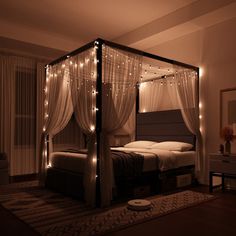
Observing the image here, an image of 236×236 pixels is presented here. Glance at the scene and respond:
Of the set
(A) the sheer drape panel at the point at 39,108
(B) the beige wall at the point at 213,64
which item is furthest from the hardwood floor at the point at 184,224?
(A) the sheer drape panel at the point at 39,108

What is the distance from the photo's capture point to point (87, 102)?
357 cm

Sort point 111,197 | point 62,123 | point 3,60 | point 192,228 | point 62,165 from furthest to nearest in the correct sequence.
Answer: point 3,60 → point 62,123 → point 62,165 → point 111,197 → point 192,228

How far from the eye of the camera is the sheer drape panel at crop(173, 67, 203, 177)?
482 centimetres

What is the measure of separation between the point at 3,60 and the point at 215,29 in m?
4.40

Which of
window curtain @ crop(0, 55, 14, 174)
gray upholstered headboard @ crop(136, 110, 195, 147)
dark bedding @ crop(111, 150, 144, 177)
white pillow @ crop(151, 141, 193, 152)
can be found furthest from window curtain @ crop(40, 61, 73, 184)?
gray upholstered headboard @ crop(136, 110, 195, 147)

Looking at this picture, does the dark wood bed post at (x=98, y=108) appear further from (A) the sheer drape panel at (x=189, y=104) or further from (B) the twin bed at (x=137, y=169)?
(A) the sheer drape panel at (x=189, y=104)

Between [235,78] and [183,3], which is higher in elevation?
[183,3]

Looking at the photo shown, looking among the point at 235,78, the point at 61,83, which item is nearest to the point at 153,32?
the point at 235,78

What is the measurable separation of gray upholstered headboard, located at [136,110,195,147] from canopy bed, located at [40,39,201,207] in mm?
21

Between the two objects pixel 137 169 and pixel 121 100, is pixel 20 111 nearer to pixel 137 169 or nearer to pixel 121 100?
pixel 121 100

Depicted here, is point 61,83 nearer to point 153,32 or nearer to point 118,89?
point 118,89

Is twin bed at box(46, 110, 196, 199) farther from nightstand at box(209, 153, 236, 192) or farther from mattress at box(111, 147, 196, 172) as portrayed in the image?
nightstand at box(209, 153, 236, 192)

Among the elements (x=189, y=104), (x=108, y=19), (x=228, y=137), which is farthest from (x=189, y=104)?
(x=108, y=19)

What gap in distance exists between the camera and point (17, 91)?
19.5ft
